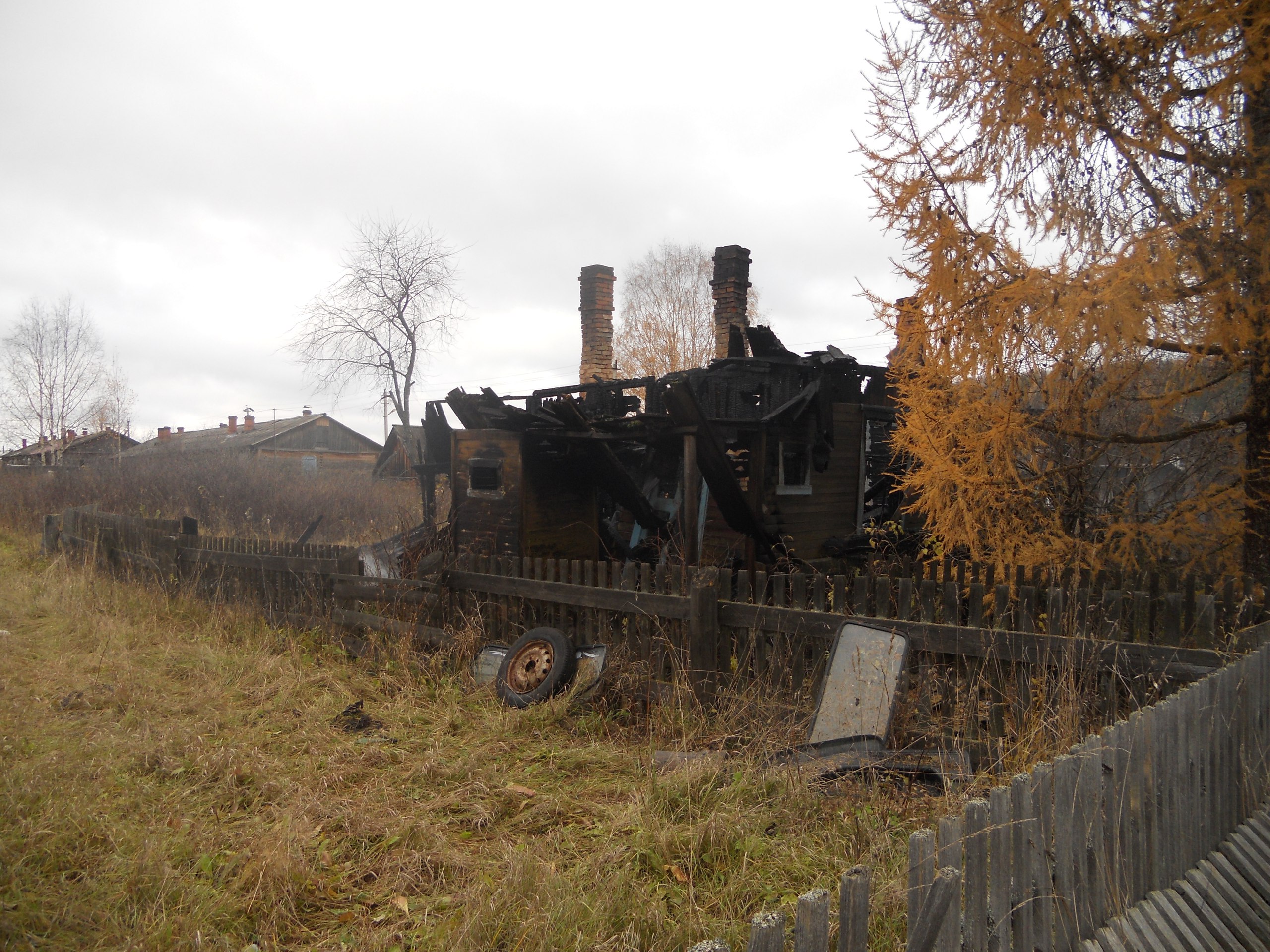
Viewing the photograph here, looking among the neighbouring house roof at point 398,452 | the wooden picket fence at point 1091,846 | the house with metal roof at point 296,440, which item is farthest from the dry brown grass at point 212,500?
the house with metal roof at point 296,440

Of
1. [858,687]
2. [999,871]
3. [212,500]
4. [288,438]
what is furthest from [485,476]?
[288,438]

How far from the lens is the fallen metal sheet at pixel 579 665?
620 centimetres

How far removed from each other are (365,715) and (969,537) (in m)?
4.89

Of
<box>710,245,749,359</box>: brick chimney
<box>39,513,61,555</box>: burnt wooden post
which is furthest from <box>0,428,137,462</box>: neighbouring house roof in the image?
<box>710,245,749,359</box>: brick chimney

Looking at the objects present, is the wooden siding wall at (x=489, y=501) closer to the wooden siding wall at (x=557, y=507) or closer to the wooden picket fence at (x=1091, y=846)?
the wooden siding wall at (x=557, y=507)

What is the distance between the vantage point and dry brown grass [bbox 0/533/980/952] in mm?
3266

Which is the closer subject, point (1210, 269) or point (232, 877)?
point (232, 877)

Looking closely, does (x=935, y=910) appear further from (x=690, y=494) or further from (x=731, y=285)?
(x=731, y=285)

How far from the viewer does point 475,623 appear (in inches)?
291

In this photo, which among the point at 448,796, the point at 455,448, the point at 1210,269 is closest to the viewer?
the point at 448,796

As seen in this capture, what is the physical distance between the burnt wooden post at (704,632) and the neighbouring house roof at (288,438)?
48.6 meters

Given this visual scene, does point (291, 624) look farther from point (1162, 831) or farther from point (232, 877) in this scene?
point (1162, 831)

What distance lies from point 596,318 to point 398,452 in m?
15.5

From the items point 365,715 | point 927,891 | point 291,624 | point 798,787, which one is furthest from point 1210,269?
point 291,624
